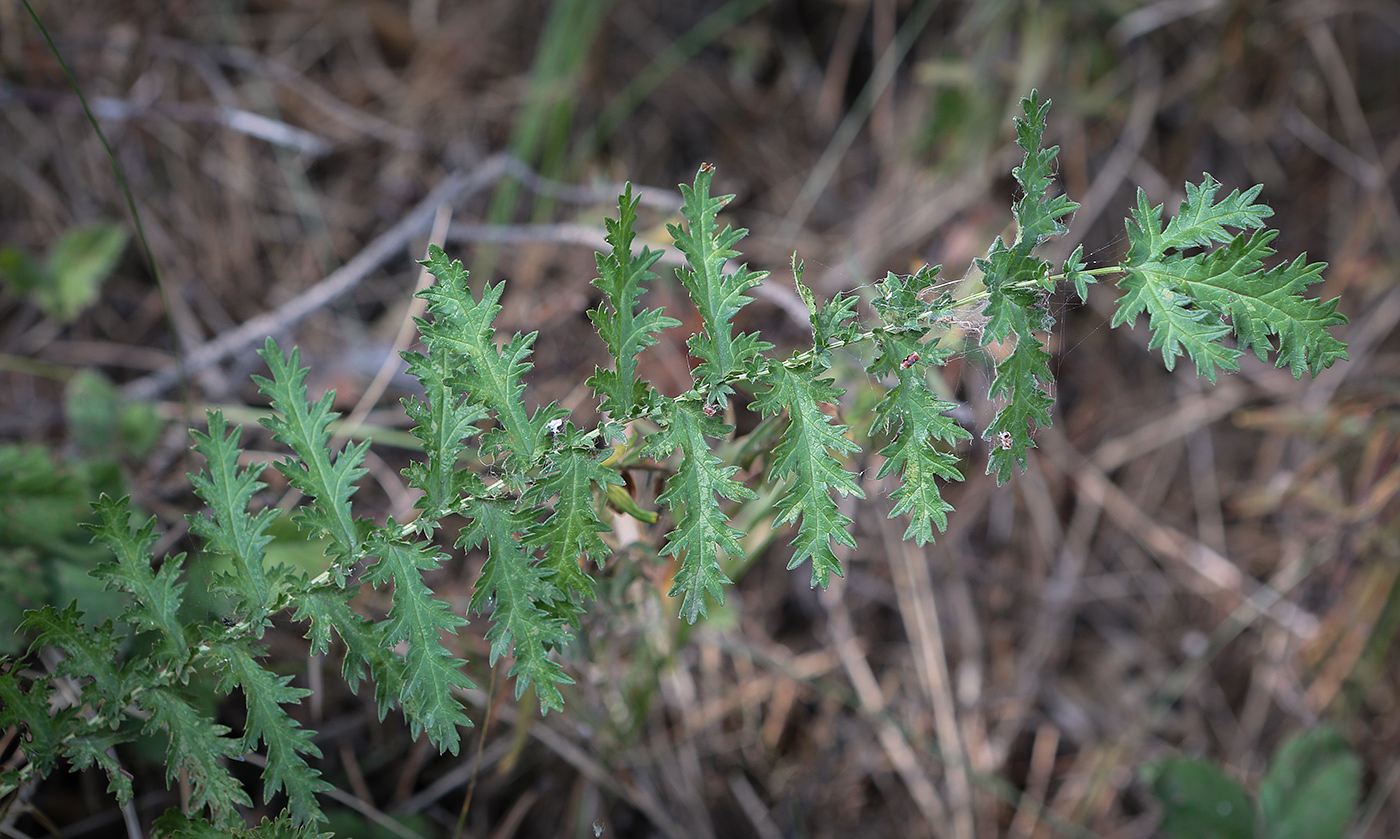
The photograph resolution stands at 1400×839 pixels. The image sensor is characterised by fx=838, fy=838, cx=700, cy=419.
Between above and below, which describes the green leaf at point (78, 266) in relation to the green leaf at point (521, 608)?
above

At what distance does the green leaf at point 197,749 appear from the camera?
143 centimetres

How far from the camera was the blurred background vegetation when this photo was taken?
269 centimetres

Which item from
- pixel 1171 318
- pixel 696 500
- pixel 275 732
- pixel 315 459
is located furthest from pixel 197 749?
pixel 1171 318

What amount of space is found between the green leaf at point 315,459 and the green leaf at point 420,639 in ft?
0.24

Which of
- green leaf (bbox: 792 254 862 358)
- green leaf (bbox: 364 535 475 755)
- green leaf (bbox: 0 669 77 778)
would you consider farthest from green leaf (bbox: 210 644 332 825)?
green leaf (bbox: 792 254 862 358)

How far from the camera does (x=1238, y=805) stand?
2605mm

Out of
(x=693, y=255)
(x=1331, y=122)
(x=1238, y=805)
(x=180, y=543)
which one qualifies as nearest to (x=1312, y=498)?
(x=1238, y=805)

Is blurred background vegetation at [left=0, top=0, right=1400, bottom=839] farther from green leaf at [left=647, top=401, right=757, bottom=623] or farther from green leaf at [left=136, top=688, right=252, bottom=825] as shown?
green leaf at [left=647, top=401, right=757, bottom=623]

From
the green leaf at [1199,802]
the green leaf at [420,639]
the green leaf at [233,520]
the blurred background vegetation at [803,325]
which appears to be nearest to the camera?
the green leaf at [420,639]

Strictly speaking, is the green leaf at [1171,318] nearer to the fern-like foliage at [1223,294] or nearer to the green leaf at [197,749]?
the fern-like foliage at [1223,294]

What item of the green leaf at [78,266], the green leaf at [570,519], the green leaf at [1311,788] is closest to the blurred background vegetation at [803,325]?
the green leaf at [78,266]

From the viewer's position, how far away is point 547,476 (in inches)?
56.6

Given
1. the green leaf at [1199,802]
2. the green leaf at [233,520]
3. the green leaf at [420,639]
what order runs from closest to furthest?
the green leaf at [420,639] < the green leaf at [233,520] < the green leaf at [1199,802]

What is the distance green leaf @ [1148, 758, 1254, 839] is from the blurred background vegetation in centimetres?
34
